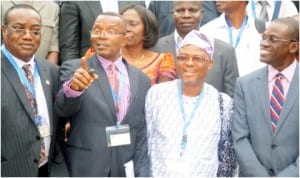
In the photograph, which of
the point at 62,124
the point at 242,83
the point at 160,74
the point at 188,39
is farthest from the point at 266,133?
the point at 62,124

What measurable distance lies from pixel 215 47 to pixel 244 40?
21.2 inches

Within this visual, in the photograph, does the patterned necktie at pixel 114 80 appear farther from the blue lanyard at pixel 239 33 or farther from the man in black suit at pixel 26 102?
the blue lanyard at pixel 239 33

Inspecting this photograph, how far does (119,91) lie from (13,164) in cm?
86

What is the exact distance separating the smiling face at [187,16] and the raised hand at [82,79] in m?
1.62

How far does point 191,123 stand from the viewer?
3850 mm

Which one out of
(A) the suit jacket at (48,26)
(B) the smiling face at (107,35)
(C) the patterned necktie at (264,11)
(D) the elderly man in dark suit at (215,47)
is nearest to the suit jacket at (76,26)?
(A) the suit jacket at (48,26)

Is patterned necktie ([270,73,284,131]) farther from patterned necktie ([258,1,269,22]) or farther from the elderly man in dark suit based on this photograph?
patterned necktie ([258,1,269,22])

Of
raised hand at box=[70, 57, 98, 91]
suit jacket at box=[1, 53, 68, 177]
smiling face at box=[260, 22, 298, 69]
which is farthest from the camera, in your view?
smiling face at box=[260, 22, 298, 69]

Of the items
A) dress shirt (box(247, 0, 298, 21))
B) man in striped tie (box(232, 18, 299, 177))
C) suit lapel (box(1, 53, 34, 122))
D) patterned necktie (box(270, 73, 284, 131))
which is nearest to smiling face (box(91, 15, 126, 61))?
suit lapel (box(1, 53, 34, 122))

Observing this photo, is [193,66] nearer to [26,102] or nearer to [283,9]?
[26,102]

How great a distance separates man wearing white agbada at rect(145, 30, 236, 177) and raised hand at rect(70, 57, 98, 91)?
1.72ft

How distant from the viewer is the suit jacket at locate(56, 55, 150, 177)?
3.94 meters

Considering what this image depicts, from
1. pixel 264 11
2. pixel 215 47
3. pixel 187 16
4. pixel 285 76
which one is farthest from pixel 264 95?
pixel 264 11

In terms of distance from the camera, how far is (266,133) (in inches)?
153
